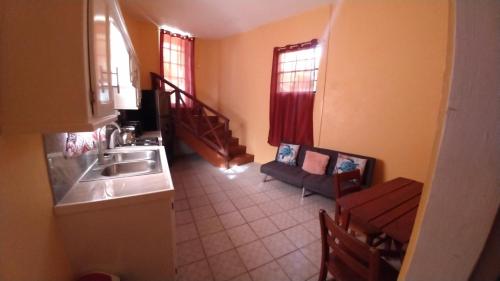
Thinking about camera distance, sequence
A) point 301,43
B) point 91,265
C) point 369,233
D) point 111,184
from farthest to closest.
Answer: point 301,43
point 369,233
point 111,184
point 91,265

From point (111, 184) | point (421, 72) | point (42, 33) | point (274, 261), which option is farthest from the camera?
point (421, 72)

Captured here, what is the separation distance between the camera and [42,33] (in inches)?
24.5

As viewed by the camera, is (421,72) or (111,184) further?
(421,72)

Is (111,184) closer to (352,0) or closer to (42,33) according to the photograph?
(42,33)

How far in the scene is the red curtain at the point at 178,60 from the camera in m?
4.13

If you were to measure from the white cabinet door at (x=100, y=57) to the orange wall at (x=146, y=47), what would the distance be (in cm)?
331

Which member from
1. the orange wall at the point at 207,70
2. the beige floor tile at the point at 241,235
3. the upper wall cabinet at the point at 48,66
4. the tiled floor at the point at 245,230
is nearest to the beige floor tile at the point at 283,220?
the tiled floor at the point at 245,230

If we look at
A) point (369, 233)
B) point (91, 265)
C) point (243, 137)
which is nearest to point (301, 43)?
point (243, 137)

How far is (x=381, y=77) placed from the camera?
2.38m

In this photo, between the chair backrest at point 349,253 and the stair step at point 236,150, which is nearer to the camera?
the chair backrest at point 349,253

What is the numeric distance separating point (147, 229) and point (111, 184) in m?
0.40

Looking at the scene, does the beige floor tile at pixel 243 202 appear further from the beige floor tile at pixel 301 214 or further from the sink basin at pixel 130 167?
the sink basin at pixel 130 167

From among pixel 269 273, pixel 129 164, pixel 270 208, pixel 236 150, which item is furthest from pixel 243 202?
pixel 236 150

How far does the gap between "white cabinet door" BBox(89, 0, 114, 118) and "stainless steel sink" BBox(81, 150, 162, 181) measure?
0.81m
